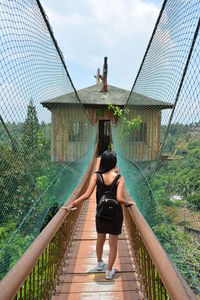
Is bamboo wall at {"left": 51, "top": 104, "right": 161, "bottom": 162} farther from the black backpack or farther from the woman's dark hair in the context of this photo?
the black backpack

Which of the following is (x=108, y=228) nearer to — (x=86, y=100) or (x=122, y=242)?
(x=122, y=242)

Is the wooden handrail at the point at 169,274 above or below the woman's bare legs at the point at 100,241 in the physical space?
above

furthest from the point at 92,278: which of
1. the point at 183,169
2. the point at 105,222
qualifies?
the point at 183,169

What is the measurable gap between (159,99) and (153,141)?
0.42 meters

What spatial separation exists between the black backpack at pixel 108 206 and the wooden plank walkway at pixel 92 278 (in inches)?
21.7

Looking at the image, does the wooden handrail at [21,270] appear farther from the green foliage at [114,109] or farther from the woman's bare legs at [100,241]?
the green foliage at [114,109]

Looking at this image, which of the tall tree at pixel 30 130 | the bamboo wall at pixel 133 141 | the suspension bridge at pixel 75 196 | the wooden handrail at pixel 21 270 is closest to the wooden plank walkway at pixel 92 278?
the suspension bridge at pixel 75 196

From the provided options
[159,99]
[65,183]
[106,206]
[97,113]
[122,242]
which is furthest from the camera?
[97,113]

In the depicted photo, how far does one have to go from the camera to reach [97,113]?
1497cm

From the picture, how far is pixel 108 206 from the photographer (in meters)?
1.96

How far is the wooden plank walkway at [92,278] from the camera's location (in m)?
2.02

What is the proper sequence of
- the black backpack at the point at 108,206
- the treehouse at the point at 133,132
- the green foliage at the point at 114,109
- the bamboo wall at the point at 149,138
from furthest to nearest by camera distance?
the green foliage at the point at 114,109 → the treehouse at the point at 133,132 → the bamboo wall at the point at 149,138 → the black backpack at the point at 108,206

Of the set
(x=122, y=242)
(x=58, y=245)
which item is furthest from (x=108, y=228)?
(x=122, y=242)

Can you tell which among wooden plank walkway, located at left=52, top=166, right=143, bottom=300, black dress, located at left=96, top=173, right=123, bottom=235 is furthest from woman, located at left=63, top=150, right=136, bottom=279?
wooden plank walkway, located at left=52, top=166, right=143, bottom=300
